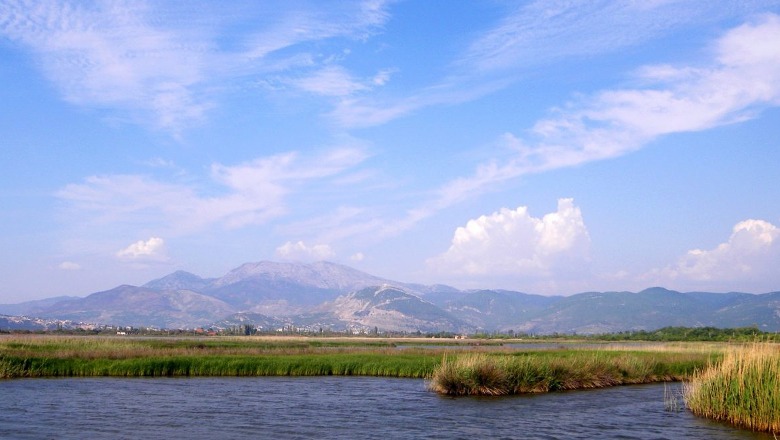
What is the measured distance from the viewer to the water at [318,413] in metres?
27.3

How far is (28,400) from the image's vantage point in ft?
115

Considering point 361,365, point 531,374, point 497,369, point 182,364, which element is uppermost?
point 497,369

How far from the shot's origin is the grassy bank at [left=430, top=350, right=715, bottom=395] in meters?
38.9

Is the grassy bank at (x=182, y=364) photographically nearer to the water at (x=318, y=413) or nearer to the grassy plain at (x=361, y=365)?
the grassy plain at (x=361, y=365)

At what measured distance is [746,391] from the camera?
27375 mm

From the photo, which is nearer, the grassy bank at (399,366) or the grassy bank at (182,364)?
the grassy bank at (399,366)

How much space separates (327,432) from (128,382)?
22.4m

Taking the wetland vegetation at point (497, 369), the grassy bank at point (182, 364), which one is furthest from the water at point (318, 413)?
the grassy bank at point (182, 364)

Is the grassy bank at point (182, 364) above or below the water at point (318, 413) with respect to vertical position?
above

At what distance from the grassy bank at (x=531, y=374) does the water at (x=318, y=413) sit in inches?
49.2

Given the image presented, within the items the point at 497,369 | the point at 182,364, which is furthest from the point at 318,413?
the point at 182,364

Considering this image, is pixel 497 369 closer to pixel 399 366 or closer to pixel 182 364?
pixel 399 366

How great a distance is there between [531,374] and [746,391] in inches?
582

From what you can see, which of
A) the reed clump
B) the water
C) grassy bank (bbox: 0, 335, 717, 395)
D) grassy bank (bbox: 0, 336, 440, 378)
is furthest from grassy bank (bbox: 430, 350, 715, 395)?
grassy bank (bbox: 0, 336, 440, 378)
